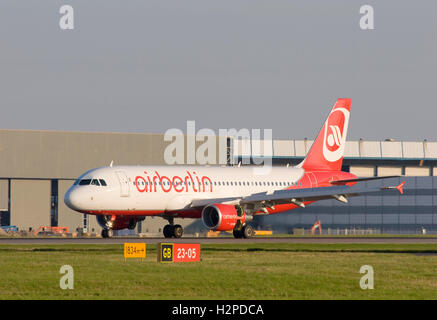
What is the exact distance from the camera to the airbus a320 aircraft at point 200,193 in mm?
63969

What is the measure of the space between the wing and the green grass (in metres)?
18.3

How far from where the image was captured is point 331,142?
77.5 m

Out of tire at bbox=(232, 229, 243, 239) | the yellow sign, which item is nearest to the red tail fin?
tire at bbox=(232, 229, 243, 239)

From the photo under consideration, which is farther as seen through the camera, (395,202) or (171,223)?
(395,202)

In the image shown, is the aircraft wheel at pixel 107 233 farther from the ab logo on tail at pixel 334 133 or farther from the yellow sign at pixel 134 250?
the yellow sign at pixel 134 250

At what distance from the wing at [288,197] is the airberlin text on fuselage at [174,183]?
120 centimetres

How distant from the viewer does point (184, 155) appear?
100 m

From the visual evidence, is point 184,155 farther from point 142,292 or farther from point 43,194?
point 142,292

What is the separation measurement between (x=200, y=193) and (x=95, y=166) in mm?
32020

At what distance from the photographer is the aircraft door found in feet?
210

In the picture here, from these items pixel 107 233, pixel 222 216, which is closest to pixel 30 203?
pixel 107 233
